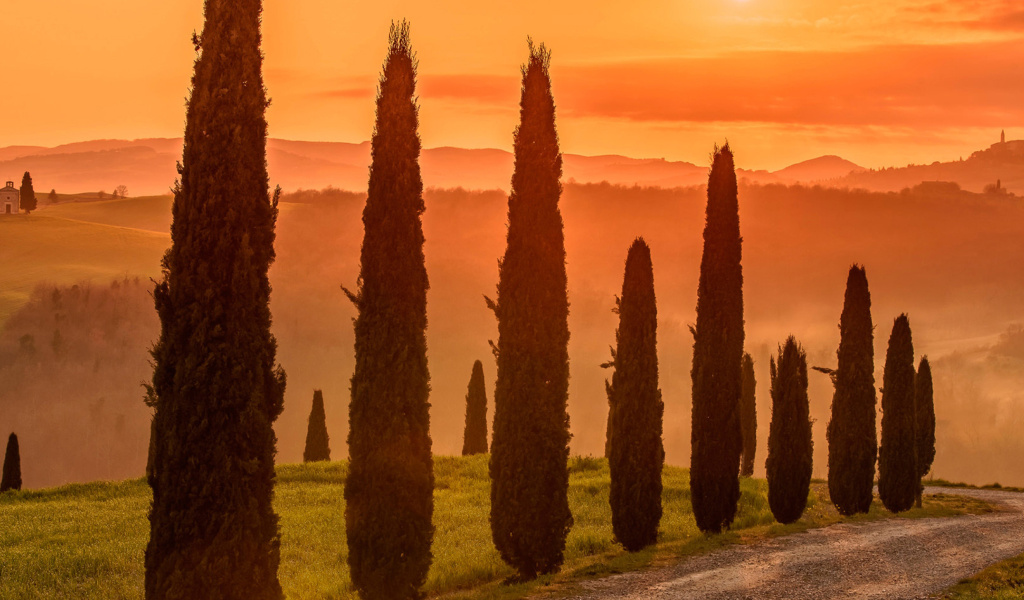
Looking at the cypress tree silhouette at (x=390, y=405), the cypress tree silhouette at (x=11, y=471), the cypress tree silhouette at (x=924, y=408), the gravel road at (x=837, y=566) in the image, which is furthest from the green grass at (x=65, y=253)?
the gravel road at (x=837, y=566)

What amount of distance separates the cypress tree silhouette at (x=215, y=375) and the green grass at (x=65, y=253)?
10071 cm

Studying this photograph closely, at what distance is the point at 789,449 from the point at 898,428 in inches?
340

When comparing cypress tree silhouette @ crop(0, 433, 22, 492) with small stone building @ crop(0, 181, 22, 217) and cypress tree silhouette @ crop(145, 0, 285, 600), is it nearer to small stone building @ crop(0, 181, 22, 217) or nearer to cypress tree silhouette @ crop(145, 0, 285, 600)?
cypress tree silhouette @ crop(145, 0, 285, 600)

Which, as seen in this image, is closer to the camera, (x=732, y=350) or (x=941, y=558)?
(x=941, y=558)

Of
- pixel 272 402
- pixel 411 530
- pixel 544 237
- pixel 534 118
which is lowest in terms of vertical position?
pixel 411 530

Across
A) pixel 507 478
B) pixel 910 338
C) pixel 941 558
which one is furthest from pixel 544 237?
pixel 910 338

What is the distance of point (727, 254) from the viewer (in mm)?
33906

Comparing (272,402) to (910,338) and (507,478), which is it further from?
(910,338)

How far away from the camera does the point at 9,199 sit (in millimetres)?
144750

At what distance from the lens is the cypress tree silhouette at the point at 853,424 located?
125 ft

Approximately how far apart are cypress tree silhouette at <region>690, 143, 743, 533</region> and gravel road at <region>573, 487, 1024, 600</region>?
2.61m

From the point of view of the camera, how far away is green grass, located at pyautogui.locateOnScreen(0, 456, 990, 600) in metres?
25.9

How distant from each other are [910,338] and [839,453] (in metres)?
6.44

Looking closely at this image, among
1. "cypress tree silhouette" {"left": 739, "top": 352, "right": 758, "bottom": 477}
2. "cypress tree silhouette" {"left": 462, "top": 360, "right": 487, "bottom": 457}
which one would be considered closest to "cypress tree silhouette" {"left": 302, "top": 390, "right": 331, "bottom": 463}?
"cypress tree silhouette" {"left": 462, "top": 360, "right": 487, "bottom": 457}
